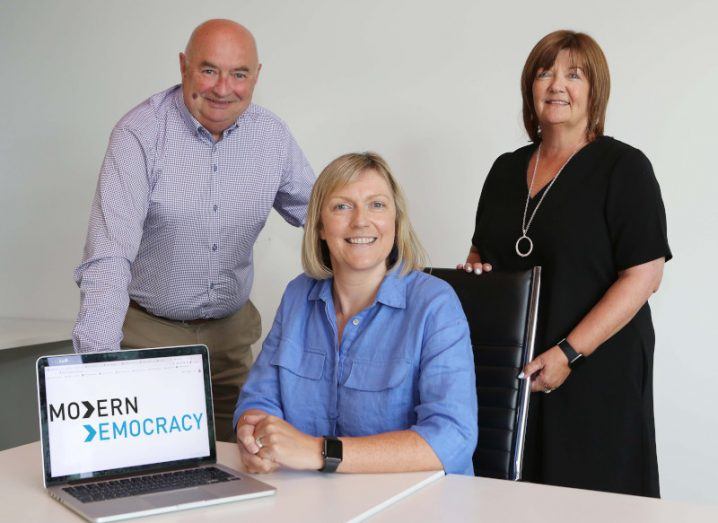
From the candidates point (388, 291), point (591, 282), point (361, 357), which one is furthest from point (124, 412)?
point (591, 282)

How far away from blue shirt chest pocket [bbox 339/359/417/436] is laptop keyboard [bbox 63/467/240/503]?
321 millimetres

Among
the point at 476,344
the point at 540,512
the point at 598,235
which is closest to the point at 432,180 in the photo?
the point at 598,235

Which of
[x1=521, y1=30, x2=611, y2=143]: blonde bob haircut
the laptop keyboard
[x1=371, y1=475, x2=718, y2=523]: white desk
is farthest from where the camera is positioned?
[x1=521, y1=30, x2=611, y2=143]: blonde bob haircut

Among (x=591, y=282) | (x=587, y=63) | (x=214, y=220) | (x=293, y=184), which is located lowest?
(x=591, y=282)

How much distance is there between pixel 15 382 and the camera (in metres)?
3.81

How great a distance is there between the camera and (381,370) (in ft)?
5.84

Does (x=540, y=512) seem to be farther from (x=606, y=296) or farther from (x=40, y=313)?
(x=40, y=313)

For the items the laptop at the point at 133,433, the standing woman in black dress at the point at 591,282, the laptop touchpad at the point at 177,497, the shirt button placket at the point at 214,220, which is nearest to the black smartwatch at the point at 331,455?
the laptop at the point at 133,433

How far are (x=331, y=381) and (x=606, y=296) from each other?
0.80 meters

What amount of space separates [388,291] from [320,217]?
271 millimetres

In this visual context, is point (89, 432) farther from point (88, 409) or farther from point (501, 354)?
point (501, 354)

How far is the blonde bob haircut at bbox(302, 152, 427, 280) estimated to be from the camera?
1935mm

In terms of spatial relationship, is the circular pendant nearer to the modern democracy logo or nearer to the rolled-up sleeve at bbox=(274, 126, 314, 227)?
the rolled-up sleeve at bbox=(274, 126, 314, 227)

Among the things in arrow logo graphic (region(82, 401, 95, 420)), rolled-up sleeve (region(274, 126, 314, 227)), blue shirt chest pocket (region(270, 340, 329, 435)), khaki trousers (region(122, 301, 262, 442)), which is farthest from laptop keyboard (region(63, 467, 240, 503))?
rolled-up sleeve (region(274, 126, 314, 227))
